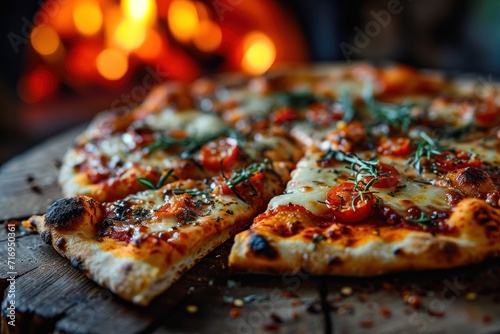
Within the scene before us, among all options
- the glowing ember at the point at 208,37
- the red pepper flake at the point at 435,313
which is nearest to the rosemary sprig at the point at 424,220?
the red pepper flake at the point at 435,313

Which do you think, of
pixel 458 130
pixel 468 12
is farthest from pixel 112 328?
pixel 468 12

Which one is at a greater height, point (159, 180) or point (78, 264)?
point (159, 180)

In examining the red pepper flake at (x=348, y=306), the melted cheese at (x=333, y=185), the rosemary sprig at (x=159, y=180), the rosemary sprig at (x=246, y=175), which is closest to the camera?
the red pepper flake at (x=348, y=306)

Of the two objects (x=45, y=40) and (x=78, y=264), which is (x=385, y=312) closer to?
(x=78, y=264)

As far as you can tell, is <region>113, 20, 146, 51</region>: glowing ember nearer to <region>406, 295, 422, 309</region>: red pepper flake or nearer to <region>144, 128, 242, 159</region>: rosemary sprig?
<region>144, 128, 242, 159</region>: rosemary sprig

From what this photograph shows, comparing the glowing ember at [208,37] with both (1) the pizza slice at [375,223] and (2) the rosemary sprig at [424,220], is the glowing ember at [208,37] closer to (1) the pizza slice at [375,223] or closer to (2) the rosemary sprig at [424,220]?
(1) the pizza slice at [375,223]

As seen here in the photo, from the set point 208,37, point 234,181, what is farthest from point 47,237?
point 208,37

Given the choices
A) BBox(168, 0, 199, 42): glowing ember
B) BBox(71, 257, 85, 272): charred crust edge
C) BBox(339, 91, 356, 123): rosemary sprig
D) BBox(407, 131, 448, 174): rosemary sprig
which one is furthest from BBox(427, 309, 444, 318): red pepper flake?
BBox(168, 0, 199, 42): glowing ember
